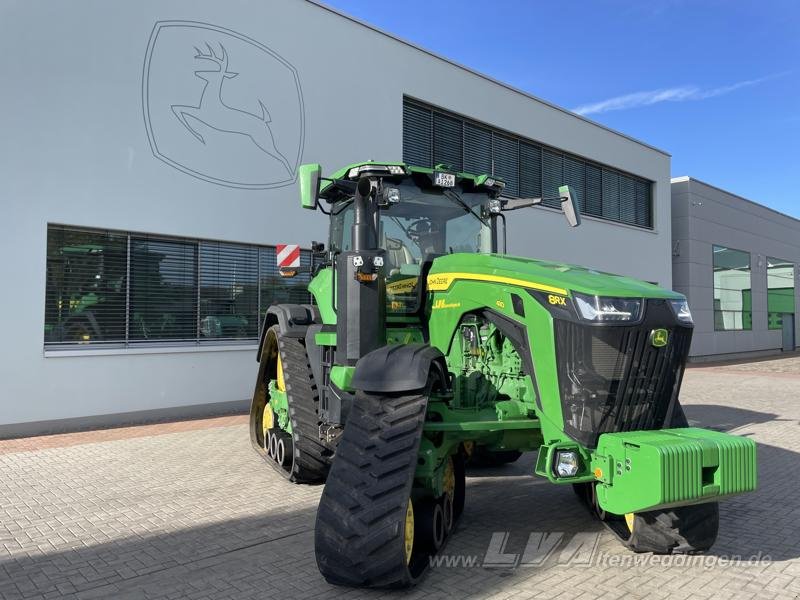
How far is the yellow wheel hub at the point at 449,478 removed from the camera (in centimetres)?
423

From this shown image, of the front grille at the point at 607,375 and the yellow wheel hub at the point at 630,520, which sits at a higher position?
the front grille at the point at 607,375

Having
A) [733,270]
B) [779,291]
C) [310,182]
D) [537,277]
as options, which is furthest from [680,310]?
[779,291]

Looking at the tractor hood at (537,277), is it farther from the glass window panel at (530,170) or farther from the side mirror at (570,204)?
the glass window panel at (530,170)

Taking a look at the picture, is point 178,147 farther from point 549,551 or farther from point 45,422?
point 549,551

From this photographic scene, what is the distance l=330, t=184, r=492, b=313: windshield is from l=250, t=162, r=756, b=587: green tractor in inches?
0.6

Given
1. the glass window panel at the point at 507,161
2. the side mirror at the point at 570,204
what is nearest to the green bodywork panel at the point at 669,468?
the side mirror at the point at 570,204

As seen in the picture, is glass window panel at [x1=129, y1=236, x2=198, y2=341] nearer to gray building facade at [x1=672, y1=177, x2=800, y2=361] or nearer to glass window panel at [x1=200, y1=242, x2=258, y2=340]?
glass window panel at [x1=200, y1=242, x2=258, y2=340]

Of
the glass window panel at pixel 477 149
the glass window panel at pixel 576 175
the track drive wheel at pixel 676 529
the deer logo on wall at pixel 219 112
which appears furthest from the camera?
the glass window panel at pixel 576 175

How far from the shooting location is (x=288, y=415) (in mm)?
6020

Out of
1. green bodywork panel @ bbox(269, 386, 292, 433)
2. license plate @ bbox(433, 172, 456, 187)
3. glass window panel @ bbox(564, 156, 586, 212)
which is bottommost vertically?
green bodywork panel @ bbox(269, 386, 292, 433)

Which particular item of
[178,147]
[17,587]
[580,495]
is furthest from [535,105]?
[17,587]

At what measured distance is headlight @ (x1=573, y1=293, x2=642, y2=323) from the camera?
144 inches

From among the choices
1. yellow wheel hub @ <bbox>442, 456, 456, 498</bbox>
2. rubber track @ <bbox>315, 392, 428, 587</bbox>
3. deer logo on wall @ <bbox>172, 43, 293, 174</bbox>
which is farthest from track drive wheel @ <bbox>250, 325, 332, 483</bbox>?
deer logo on wall @ <bbox>172, 43, 293, 174</bbox>

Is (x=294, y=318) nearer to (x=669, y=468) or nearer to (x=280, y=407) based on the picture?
(x=280, y=407)
